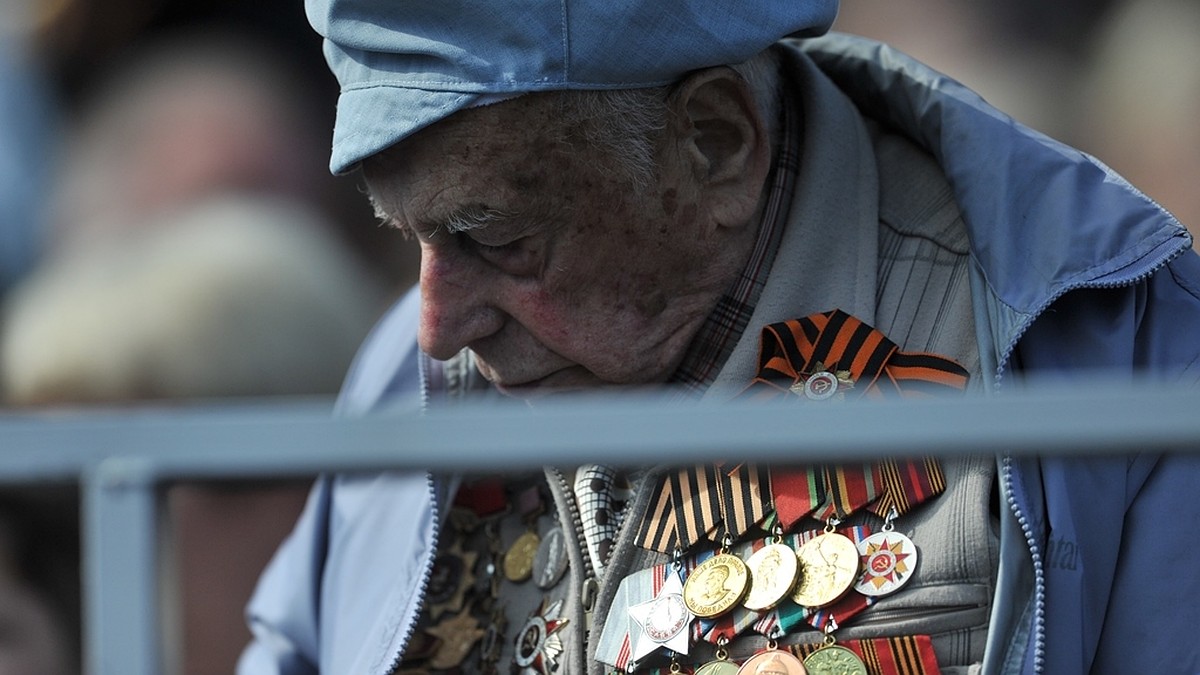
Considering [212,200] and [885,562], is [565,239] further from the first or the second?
[212,200]

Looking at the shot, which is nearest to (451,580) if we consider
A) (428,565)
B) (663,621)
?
(428,565)

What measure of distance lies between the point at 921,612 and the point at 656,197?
20.2 inches

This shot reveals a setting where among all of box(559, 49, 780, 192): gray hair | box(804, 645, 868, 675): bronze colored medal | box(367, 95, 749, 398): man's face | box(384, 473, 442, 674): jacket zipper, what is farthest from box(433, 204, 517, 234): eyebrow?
box(804, 645, 868, 675): bronze colored medal

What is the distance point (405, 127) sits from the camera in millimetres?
1497

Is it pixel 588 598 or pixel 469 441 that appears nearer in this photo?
pixel 469 441

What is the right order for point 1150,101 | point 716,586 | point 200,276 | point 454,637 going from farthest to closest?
point 1150,101 < point 200,276 < point 454,637 < point 716,586

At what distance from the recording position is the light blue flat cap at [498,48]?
1.49 meters

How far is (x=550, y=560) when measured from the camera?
1698 mm

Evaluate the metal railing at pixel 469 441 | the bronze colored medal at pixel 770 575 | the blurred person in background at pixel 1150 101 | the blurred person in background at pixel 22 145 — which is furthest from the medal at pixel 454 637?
the blurred person in background at pixel 22 145

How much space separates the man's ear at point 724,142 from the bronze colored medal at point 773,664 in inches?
18.7

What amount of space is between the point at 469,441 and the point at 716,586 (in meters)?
0.70

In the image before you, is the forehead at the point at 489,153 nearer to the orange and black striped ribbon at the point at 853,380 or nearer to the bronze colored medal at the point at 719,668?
the orange and black striped ribbon at the point at 853,380

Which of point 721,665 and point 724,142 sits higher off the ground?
point 724,142

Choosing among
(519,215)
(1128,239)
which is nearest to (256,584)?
(519,215)
